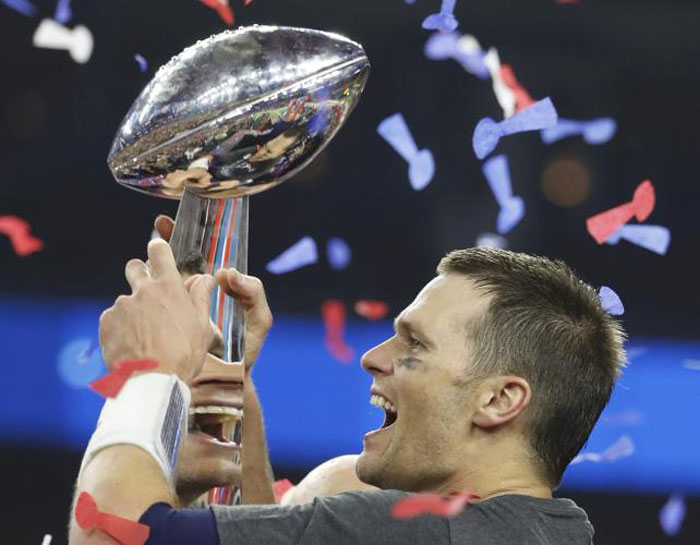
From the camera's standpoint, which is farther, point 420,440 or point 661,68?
point 661,68

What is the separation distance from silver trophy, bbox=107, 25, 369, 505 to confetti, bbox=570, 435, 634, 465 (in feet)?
5.51

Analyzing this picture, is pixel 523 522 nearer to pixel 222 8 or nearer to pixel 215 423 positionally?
pixel 215 423

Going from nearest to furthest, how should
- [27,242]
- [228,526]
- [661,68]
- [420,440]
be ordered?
[228,526] < [420,440] < [27,242] < [661,68]

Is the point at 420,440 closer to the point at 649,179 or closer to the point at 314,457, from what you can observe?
the point at 314,457

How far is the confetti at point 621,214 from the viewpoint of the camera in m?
3.12

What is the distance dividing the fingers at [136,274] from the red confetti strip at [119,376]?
86 millimetres

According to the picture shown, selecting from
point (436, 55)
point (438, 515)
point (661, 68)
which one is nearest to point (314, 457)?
→ point (436, 55)

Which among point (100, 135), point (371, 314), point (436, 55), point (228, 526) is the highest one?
point (436, 55)

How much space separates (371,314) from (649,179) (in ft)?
2.48

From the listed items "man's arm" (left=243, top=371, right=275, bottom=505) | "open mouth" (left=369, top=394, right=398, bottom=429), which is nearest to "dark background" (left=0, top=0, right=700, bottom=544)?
"man's arm" (left=243, top=371, right=275, bottom=505)

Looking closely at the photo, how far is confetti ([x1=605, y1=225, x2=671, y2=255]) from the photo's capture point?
3.15 m

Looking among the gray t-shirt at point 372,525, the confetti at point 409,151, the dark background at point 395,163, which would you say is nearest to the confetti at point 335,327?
the dark background at point 395,163

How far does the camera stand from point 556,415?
66.2 inches

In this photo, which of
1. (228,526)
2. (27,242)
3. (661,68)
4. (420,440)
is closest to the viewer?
(228,526)
